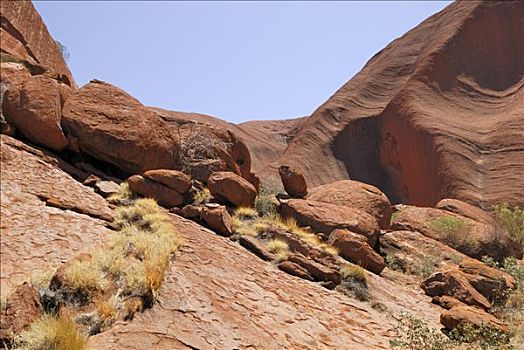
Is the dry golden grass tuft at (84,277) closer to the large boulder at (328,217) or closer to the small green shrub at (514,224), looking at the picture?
the large boulder at (328,217)

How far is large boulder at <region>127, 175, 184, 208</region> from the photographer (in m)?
12.1

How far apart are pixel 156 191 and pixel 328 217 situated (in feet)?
16.1

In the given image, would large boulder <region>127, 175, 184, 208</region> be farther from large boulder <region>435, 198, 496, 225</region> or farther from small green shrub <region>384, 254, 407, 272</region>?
large boulder <region>435, 198, 496, 225</region>

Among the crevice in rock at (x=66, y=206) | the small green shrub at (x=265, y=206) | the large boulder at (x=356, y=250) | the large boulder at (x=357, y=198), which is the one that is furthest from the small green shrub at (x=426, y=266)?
the crevice in rock at (x=66, y=206)

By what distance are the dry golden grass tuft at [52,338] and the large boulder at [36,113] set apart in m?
7.52

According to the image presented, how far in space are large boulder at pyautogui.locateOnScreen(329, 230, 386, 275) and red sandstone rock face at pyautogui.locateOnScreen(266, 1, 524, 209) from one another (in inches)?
635

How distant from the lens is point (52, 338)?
5387 millimetres

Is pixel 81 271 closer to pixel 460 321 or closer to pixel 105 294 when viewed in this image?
pixel 105 294

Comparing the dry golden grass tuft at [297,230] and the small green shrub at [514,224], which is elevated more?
the small green shrub at [514,224]

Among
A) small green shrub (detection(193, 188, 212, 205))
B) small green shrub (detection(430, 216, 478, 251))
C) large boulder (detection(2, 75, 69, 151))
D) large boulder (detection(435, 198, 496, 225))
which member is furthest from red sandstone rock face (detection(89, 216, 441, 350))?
large boulder (detection(435, 198, 496, 225))

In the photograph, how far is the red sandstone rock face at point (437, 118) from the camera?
2933 centimetres

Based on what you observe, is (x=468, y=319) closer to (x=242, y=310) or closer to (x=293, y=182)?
(x=242, y=310)

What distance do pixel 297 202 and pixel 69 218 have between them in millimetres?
7054

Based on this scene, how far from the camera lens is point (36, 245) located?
8188 millimetres
